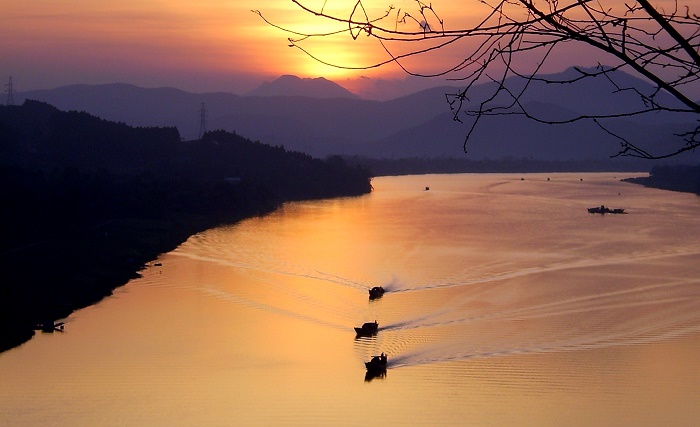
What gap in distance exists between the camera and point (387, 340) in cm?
1434

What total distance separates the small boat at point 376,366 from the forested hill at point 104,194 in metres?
5.98

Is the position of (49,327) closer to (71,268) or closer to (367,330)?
(71,268)

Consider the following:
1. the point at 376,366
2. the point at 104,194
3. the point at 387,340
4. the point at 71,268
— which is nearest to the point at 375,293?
the point at 387,340

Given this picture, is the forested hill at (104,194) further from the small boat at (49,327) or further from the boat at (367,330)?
the boat at (367,330)

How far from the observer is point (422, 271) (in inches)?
811

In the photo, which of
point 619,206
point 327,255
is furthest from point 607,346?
point 619,206

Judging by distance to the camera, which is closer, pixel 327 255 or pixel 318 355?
pixel 318 355

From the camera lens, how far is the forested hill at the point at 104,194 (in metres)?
17.9

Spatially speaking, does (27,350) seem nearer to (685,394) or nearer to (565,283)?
(685,394)

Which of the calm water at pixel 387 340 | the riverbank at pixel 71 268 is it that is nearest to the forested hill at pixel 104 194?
the riverbank at pixel 71 268

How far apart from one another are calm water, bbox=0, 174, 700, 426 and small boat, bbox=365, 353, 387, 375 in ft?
0.65

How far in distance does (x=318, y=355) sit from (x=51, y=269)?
26.5 ft

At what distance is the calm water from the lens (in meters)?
10.8

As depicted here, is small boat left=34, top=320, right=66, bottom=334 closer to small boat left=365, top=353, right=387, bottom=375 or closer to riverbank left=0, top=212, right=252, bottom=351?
riverbank left=0, top=212, right=252, bottom=351
